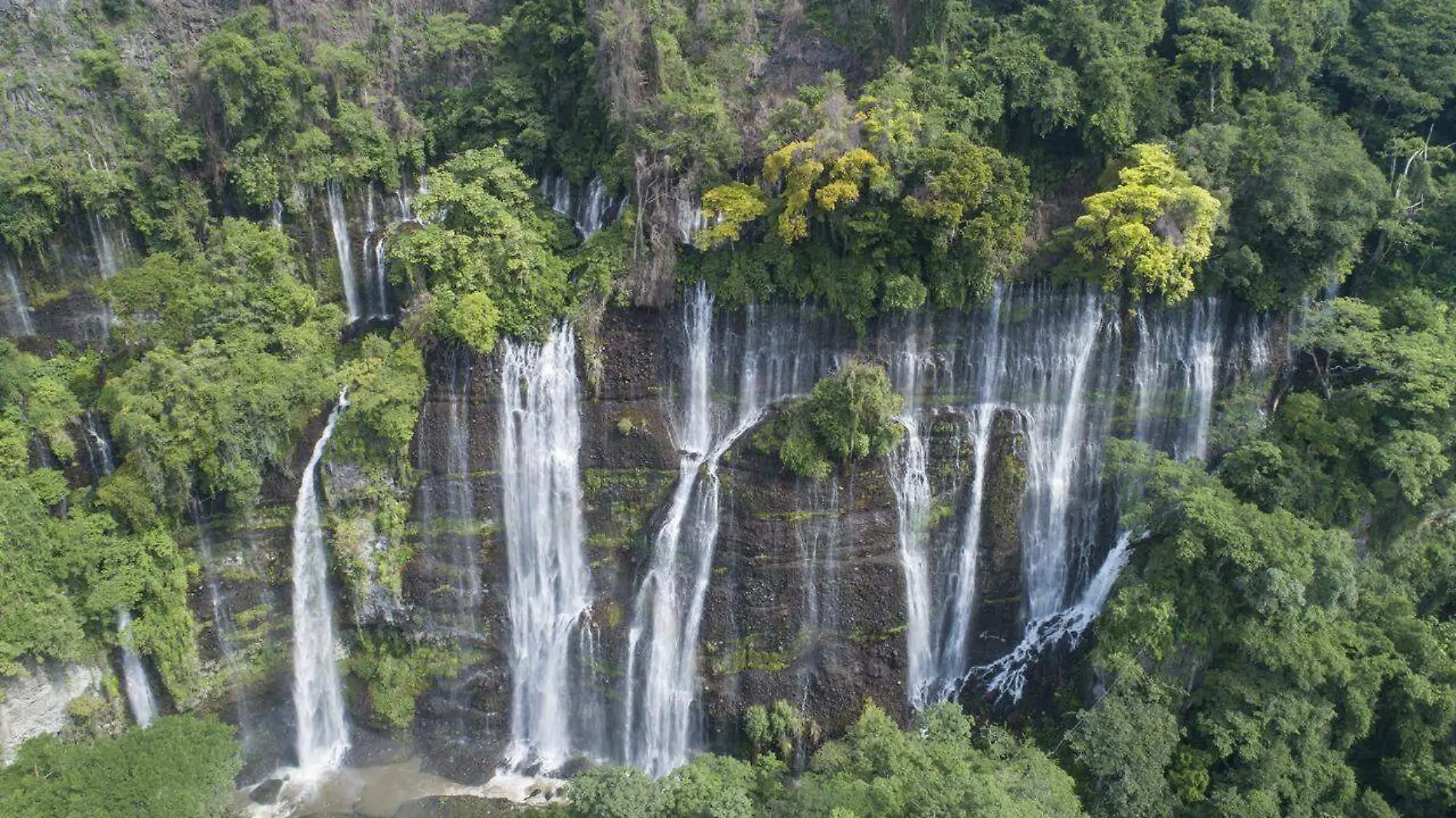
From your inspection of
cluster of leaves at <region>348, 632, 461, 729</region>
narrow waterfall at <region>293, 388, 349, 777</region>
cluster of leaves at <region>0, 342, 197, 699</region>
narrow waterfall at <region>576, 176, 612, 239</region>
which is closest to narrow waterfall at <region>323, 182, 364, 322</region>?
narrow waterfall at <region>293, 388, 349, 777</region>

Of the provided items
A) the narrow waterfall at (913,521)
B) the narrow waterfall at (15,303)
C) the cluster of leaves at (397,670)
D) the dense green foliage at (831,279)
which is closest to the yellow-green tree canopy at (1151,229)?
the dense green foliage at (831,279)

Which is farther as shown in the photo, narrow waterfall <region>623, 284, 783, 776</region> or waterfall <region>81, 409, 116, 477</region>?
waterfall <region>81, 409, 116, 477</region>

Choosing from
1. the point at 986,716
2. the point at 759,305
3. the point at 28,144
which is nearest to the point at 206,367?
the point at 28,144

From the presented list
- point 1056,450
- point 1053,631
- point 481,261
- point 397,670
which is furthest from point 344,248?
point 1053,631

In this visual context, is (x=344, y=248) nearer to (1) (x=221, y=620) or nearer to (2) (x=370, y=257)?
(2) (x=370, y=257)

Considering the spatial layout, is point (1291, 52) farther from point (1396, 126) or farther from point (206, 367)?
point (206, 367)

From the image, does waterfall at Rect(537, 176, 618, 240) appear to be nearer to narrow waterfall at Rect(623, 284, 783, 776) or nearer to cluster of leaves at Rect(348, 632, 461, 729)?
narrow waterfall at Rect(623, 284, 783, 776)

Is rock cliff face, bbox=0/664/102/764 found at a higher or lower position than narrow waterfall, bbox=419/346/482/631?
lower
